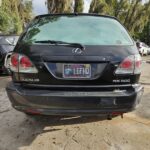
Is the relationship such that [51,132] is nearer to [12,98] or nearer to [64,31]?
[12,98]

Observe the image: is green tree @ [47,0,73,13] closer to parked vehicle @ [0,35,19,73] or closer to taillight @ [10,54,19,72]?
parked vehicle @ [0,35,19,73]

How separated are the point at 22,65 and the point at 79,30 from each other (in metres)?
1.00

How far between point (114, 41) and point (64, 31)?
0.70 meters

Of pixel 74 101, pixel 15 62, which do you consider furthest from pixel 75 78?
pixel 15 62

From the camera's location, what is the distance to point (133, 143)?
4156 millimetres

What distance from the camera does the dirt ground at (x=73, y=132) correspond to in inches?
161

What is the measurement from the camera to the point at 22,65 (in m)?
3.84

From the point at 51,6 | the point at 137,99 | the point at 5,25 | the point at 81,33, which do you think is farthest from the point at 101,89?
the point at 51,6

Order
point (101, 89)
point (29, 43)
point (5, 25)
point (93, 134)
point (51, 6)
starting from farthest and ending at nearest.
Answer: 1. point (51, 6)
2. point (5, 25)
3. point (93, 134)
4. point (29, 43)
5. point (101, 89)

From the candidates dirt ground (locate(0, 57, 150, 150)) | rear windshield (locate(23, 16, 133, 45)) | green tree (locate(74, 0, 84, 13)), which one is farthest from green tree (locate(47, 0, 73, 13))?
rear windshield (locate(23, 16, 133, 45))

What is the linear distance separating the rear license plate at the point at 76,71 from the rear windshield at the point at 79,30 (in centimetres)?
41

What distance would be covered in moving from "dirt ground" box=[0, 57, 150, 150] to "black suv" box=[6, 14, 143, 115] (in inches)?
21.3

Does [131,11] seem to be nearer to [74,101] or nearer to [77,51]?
[77,51]

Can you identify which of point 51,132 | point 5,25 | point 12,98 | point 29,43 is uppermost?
point 29,43
